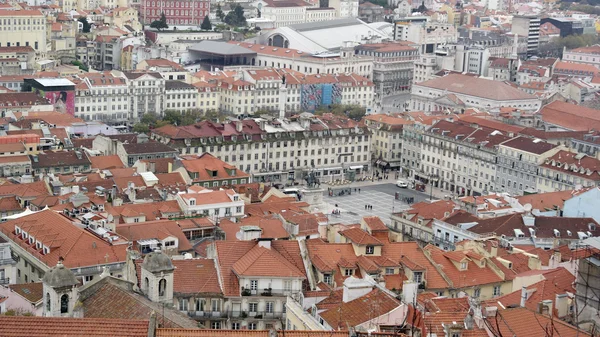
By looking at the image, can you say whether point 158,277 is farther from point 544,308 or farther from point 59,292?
point 544,308

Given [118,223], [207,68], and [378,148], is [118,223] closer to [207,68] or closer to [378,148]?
[378,148]

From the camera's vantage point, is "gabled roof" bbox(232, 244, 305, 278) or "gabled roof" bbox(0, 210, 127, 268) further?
"gabled roof" bbox(0, 210, 127, 268)

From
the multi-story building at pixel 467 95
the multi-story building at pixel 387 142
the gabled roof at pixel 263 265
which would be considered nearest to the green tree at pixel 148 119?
the multi-story building at pixel 387 142

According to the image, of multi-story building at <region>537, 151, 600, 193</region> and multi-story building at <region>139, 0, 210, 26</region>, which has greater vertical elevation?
multi-story building at <region>139, 0, 210, 26</region>

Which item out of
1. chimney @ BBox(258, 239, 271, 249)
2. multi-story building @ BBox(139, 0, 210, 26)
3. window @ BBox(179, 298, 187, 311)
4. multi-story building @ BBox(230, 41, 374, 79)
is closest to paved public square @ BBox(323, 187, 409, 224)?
chimney @ BBox(258, 239, 271, 249)

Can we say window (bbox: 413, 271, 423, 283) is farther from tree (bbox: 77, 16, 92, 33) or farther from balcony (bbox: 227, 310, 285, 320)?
tree (bbox: 77, 16, 92, 33)

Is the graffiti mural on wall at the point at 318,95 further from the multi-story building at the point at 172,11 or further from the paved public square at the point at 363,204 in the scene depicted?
the multi-story building at the point at 172,11
